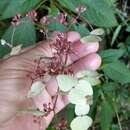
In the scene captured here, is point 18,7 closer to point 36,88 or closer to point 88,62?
point 88,62

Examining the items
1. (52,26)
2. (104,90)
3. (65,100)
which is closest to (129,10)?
(104,90)

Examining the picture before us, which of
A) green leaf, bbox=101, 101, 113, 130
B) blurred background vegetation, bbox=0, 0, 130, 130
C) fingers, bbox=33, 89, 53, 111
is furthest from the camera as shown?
green leaf, bbox=101, 101, 113, 130

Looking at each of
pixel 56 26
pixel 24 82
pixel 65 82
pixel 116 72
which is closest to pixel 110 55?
pixel 116 72

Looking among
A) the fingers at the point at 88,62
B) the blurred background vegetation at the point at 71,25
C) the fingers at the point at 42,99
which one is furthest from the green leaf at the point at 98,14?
the fingers at the point at 42,99

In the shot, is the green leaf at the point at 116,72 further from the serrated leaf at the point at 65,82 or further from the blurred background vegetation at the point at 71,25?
the serrated leaf at the point at 65,82

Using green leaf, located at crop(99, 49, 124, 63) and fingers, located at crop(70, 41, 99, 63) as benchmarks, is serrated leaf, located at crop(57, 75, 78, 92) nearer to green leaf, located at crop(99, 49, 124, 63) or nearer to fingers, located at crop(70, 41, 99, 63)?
fingers, located at crop(70, 41, 99, 63)

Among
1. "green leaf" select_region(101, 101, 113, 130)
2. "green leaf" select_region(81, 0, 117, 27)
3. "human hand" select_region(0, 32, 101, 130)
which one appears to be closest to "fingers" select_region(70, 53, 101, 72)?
"human hand" select_region(0, 32, 101, 130)
